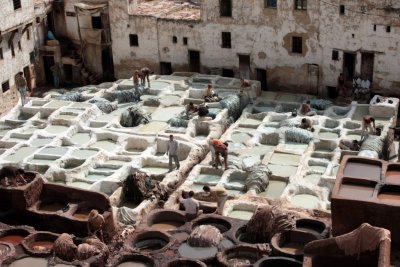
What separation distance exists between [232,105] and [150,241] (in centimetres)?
1397

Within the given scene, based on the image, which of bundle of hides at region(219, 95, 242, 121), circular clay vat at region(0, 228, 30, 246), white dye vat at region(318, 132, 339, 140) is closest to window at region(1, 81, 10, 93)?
bundle of hides at region(219, 95, 242, 121)

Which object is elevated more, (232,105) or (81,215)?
(232,105)

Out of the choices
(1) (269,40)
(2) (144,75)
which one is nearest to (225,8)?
(1) (269,40)

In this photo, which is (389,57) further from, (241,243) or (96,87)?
(241,243)

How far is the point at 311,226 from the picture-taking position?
19.0m

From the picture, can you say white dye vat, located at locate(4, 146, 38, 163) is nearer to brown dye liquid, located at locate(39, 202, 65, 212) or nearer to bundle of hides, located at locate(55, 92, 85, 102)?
bundle of hides, located at locate(55, 92, 85, 102)

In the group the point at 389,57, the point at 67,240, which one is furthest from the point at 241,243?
the point at 389,57

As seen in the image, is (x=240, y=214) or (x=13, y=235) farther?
(x=240, y=214)

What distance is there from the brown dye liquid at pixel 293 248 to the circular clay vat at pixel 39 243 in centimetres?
657

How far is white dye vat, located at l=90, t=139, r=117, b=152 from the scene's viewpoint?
29.1 m

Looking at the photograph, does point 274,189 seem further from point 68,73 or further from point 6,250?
point 68,73

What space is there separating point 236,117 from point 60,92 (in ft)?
34.5

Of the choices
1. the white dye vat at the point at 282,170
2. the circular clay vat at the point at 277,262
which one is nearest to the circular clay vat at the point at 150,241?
the circular clay vat at the point at 277,262

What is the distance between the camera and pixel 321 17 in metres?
33.8
